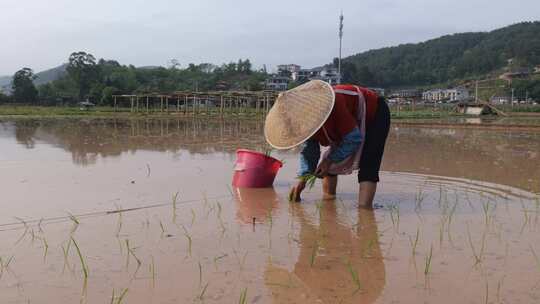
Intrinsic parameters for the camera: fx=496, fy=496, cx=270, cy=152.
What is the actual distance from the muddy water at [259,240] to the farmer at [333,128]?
1.12ft

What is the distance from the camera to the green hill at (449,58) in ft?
290

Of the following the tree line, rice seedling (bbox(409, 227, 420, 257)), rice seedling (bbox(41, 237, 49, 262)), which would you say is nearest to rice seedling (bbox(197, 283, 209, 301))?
rice seedling (bbox(41, 237, 49, 262))

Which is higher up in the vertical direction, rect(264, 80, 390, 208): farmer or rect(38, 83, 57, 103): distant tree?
rect(38, 83, 57, 103): distant tree

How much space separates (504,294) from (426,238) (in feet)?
3.10

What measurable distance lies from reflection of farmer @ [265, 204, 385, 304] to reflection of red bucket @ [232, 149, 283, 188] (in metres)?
1.39

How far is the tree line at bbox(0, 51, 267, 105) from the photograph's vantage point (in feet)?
145

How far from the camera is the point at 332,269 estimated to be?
258 centimetres

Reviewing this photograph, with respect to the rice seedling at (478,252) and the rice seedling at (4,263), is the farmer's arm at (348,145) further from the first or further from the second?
the rice seedling at (4,263)

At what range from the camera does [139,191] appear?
466cm

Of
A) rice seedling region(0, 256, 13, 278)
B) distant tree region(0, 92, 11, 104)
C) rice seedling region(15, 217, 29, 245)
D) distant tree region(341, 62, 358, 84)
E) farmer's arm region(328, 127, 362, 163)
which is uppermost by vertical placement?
distant tree region(341, 62, 358, 84)

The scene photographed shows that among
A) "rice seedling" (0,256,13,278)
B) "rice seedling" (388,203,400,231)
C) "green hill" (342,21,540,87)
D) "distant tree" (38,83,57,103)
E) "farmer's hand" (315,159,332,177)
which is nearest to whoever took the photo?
"rice seedling" (0,256,13,278)

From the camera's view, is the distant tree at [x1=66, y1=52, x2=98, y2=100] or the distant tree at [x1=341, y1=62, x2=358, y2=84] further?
the distant tree at [x1=341, y1=62, x2=358, y2=84]

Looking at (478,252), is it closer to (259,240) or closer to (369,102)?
(259,240)

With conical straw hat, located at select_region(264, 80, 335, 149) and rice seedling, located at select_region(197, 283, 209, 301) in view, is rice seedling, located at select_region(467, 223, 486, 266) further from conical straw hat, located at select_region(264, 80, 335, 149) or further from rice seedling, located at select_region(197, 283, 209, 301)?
rice seedling, located at select_region(197, 283, 209, 301)
